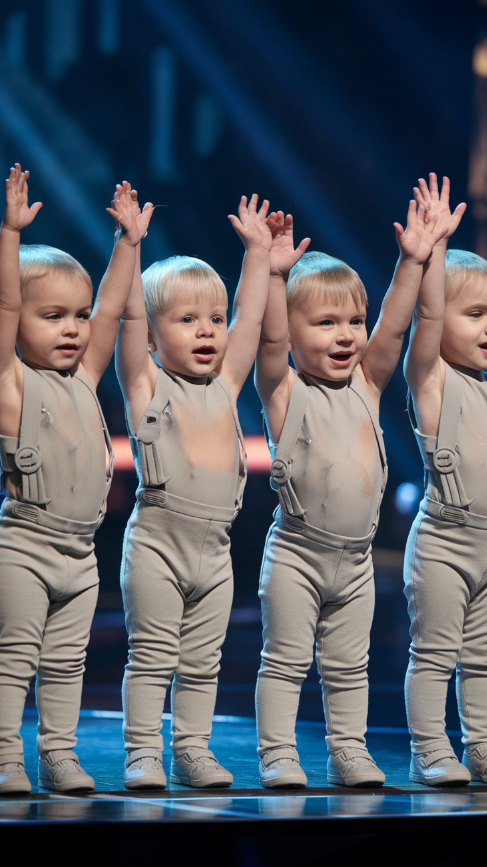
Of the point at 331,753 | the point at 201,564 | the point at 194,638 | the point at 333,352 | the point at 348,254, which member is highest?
the point at 348,254

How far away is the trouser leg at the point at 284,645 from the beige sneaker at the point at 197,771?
0.36 ft

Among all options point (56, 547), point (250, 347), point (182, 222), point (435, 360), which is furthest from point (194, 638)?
point (182, 222)

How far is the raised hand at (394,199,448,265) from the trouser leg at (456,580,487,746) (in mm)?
706

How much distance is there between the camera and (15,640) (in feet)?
6.11

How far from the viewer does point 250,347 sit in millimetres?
2137

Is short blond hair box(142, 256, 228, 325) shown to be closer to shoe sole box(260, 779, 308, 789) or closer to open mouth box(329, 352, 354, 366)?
open mouth box(329, 352, 354, 366)

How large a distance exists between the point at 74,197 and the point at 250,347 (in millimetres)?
1290

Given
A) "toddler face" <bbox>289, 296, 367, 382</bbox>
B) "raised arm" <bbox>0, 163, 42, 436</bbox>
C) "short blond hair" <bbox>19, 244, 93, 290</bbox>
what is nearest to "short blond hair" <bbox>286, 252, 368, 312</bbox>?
"toddler face" <bbox>289, 296, 367, 382</bbox>

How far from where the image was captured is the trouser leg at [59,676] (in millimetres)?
1924

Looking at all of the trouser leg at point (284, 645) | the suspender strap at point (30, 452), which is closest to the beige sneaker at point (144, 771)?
the trouser leg at point (284, 645)

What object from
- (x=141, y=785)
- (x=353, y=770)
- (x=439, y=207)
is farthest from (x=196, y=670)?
(x=439, y=207)

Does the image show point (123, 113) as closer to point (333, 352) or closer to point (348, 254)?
point (348, 254)

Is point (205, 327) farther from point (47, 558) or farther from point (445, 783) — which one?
point (445, 783)

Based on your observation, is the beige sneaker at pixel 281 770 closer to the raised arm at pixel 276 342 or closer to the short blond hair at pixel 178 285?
the raised arm at pixel 276 342
